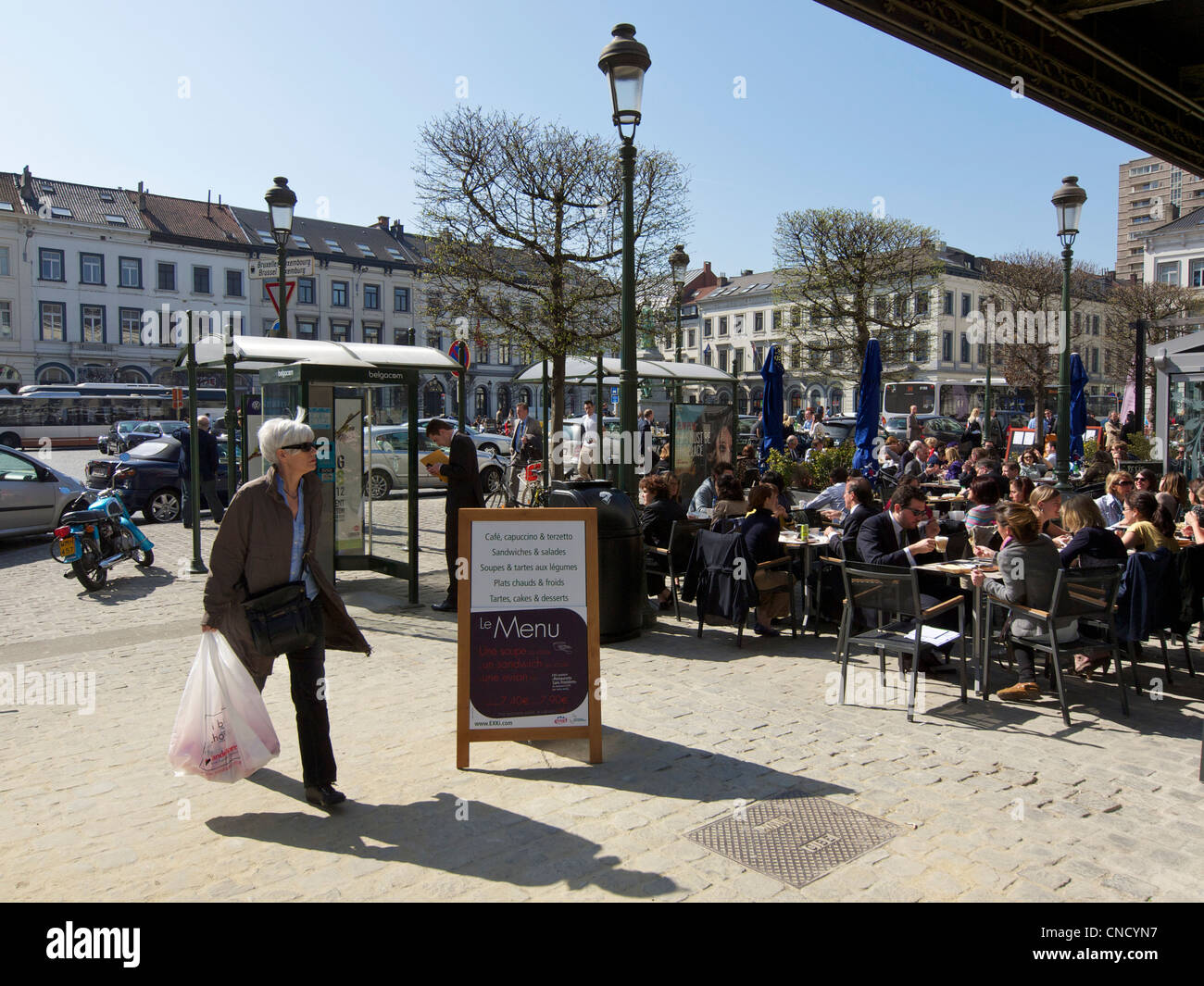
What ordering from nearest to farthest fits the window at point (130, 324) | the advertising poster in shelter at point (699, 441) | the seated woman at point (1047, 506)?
the seated woman at point (1047, 506), the advertising poster in shelter at point (699, 441), the window at point (130, 324)

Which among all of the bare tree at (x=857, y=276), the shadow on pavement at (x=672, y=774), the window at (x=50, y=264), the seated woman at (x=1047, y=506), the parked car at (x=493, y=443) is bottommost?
the shadow on pavement at (x=672, y=774)

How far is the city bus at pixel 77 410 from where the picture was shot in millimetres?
39094

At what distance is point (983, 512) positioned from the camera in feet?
25.9

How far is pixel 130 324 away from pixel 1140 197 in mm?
127953

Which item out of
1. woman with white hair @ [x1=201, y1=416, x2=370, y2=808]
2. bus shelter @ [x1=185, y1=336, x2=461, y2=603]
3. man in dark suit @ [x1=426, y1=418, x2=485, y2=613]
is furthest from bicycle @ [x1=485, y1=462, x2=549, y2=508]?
woman with white hair @ [x1=201, y1=416, x2=370, y2=808]

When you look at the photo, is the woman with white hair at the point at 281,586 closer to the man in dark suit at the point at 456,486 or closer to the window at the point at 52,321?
the man in dark suit at the point at 456,486

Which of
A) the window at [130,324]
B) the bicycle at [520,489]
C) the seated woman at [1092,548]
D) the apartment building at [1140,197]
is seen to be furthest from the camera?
the apartment building at [1140,197]

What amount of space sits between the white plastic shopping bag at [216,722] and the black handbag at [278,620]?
0.22 m

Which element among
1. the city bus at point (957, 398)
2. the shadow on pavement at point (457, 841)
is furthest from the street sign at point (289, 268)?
the city bus at point (957, 398)

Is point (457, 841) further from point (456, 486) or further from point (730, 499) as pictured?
point (456, 486)

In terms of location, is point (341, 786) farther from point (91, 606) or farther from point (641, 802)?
point (91, 606)

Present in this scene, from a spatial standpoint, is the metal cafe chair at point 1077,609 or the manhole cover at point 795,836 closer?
the manhole cover at point 795,836

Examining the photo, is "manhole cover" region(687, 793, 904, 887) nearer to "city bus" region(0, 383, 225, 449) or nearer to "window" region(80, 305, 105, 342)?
"city bus" region(0, 383, 225, 449)

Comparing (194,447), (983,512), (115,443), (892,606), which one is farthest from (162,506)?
(115,443)
